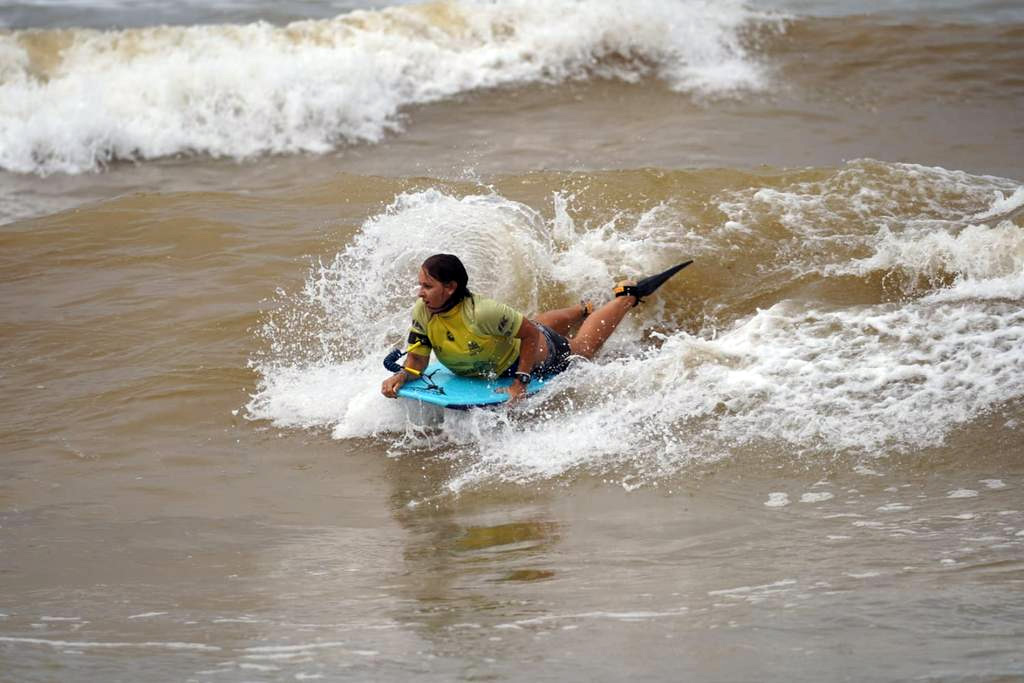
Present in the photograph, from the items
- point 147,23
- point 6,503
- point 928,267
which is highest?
point 147,23

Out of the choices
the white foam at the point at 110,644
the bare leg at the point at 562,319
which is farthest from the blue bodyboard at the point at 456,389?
the white foam at the point at 110,644

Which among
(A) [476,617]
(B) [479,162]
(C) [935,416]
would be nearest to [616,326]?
(C) [935,416]

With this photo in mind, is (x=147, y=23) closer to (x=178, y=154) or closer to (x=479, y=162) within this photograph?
(x=178, y=154)

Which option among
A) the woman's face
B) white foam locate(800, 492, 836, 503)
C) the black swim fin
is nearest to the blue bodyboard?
the woman's face

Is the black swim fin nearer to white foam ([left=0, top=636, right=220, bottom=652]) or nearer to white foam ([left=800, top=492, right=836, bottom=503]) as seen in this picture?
white foam ([left=800, top=492, right=836, bottom=503])

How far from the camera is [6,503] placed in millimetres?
6422

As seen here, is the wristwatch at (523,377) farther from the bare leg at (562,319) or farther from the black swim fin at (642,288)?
the black swim fin at (642,288)

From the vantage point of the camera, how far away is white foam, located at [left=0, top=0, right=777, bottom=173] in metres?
13.8

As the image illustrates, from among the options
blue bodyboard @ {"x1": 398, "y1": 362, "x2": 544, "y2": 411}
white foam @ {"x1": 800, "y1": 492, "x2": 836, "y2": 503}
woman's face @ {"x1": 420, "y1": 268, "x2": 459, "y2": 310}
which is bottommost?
white foam @ {"x1": 800, "y1": 492, "x2": 836, "y2": 503}

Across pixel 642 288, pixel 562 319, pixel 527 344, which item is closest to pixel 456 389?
pixel 527 344

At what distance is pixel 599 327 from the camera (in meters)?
7.91

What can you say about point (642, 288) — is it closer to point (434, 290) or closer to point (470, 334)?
point (470, 334)

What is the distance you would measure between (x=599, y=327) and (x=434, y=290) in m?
1.49

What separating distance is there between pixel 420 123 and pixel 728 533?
389 inches
